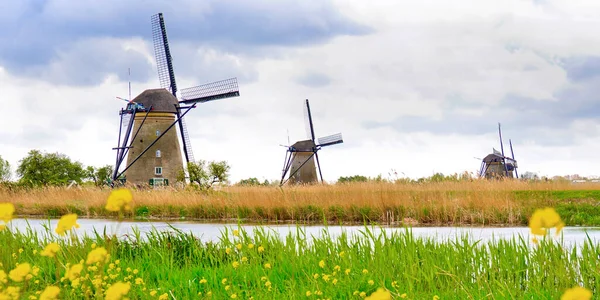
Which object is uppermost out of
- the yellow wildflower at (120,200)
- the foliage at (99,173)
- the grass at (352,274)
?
the foliage at (99,173)

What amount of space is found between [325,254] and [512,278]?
→ 5.26 feet

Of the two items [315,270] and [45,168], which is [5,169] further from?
[315,270]

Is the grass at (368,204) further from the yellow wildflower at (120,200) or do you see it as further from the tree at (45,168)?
the tree at (45,168)

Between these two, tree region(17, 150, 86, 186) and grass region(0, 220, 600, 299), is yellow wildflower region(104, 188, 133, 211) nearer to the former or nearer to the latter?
grass region(0, 220, 600, 299)

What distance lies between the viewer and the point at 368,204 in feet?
53.4

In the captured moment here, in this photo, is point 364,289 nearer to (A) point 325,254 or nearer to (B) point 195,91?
(A) point 325,254

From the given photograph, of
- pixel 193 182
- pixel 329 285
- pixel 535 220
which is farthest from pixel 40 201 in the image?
pixel 535 220

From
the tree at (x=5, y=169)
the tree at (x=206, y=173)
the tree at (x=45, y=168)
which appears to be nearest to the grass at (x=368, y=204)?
the tree at (x=206, y=173)

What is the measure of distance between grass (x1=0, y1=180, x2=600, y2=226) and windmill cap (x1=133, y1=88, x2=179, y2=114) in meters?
7.26

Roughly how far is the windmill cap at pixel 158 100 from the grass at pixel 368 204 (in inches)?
286

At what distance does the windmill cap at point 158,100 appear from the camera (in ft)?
92.2

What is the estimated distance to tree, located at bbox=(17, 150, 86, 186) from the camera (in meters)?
40.3

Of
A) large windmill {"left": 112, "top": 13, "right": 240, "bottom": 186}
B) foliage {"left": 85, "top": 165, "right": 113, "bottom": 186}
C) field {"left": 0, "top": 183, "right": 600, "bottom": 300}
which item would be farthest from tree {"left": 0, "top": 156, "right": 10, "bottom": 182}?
field {"left": 0, "top": 183, "right": 600, "bottom": 300}

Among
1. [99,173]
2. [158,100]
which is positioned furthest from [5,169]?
[158,100]
